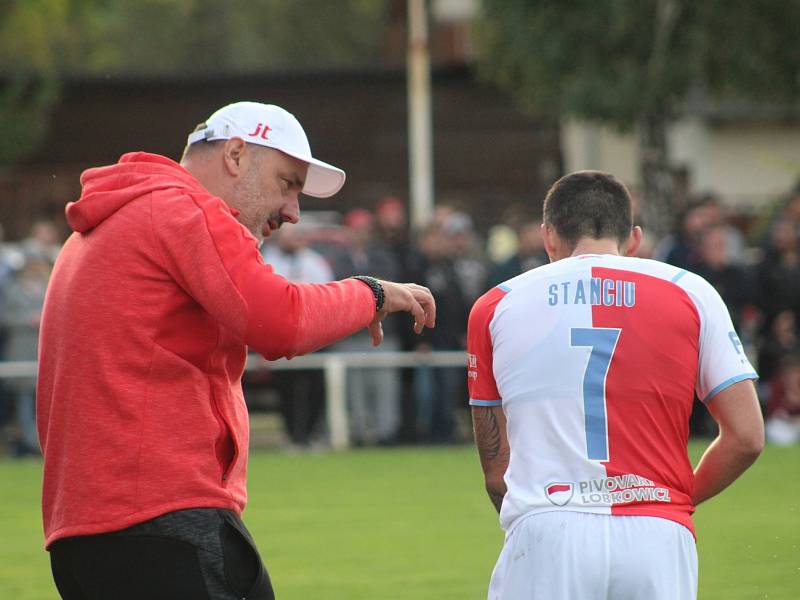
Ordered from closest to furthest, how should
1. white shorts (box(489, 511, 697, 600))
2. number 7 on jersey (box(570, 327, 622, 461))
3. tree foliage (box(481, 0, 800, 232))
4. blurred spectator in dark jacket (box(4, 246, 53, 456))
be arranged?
white shorts (box(489, 511, 697, 600)) < number 7 on jersey (box(570, 327, 622, 461)) < blurred spectator in dark jacket (box(4, 246, 53, 456)) < tree foliage (box(481, 0, 800, 232))

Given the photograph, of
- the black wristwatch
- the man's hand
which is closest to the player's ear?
the man's hand

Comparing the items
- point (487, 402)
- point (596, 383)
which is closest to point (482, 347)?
point (487, 402)

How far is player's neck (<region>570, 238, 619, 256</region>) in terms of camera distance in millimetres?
4469

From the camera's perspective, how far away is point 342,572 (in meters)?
9.07

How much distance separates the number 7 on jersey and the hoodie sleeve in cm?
73

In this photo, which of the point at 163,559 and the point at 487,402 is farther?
the point at 487,402

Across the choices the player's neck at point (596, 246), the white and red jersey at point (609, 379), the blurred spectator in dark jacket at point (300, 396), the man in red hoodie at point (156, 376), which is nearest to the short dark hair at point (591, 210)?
the player's neck at point (596, 246)

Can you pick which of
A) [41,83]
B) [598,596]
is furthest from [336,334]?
[41,83]

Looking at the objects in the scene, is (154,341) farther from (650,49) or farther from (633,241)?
(650,49)

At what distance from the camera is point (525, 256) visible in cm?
1620

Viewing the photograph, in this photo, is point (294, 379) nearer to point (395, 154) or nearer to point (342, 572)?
point (342, 572)

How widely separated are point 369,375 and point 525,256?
2201mm

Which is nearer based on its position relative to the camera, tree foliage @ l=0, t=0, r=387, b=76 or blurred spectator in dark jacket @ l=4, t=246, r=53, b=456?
blurred spectator in dark jacket @ l=4, t=246, r=53, b=456

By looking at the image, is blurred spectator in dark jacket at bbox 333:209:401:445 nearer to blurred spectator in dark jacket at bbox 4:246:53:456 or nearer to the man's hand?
blurred spectator in dark jacket at bbox 4:246:53:456
